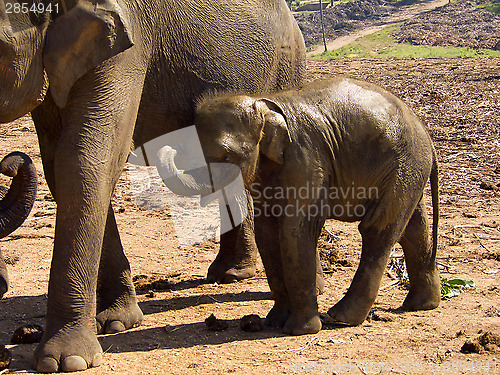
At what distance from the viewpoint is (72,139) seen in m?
3.85

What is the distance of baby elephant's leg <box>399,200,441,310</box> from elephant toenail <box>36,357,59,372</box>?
228 centimetres

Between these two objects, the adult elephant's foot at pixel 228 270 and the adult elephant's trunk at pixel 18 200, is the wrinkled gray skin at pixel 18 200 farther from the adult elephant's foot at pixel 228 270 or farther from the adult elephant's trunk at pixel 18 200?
the adult elephant's foot at pixel 228 270

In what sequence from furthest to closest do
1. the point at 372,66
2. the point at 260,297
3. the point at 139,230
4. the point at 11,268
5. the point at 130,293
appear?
the point at 372,66 < the point at 139,230 < the point at 11,268 < the point at 260,297 < the point at 130,293

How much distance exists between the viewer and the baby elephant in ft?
14.0

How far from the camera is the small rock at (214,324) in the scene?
4.55 m

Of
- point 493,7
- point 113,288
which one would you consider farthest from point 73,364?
point 493,7

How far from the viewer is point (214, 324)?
4.57 m

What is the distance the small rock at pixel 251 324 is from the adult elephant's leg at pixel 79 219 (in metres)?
0.93

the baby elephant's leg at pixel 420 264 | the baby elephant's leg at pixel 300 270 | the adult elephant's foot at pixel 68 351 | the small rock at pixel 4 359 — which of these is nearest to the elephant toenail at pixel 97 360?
the adult elephant's foot at pixel 68 351

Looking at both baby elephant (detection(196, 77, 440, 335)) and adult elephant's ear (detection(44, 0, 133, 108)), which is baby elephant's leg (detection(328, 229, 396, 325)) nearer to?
baby elephant (detection(196, 77, 440, 335))

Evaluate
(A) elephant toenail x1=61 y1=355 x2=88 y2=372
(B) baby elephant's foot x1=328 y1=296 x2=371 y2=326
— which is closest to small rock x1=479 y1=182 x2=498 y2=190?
(B) baby elephant's foot x1=328 y1=296 x2=371 y2=326

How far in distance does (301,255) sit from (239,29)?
1527 mm

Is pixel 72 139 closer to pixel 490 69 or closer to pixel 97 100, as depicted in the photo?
pixel 97 100

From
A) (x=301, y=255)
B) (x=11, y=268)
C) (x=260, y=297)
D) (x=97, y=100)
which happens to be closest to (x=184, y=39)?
(x=97, y=100)
